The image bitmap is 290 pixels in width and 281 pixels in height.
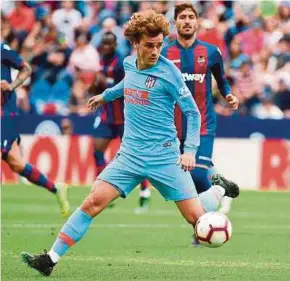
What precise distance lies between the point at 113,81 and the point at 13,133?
2.26 m

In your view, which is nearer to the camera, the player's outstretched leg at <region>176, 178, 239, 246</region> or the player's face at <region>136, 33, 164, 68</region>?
the player's face at <region>136, 33, 164, 68</region>

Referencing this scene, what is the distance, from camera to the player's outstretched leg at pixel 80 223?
9375 mm

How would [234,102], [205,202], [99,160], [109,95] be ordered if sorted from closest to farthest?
[109,95] → [205,202] → [234,102] → [99,160]

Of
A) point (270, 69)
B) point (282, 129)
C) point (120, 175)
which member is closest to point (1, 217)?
point (120, 175)

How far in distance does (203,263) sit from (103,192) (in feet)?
5.52

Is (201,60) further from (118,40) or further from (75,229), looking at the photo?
(118,40)

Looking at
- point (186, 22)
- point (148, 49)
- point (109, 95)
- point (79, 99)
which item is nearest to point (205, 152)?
point (186, 22)

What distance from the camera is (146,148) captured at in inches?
370

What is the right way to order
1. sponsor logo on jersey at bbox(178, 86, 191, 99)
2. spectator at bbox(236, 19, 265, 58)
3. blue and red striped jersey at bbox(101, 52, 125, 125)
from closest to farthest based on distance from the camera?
sponsor logo on jersey at bbox(178, 86, 191, 99) < blue and red striped jersey at bbox(101, 52, 125, 125) < spectator at bbox(236, 19, 265, 58)

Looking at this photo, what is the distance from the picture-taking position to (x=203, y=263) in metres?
10.6

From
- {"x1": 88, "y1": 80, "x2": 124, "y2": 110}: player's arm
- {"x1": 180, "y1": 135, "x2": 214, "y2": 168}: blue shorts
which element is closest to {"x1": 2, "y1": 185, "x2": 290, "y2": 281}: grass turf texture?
{"x1": 180, "y1": 135, "x2": 214, "y2": 168}: blue shorts

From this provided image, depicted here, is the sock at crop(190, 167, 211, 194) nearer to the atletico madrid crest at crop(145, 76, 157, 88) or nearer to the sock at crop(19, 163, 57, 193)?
the atletico madrid crest at crop(145, 76, 157, 88)

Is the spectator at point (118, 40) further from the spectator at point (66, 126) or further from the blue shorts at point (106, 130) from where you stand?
the blue shorts at point (106, 130)

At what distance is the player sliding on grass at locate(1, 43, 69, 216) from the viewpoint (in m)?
14.5
